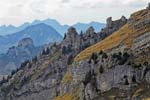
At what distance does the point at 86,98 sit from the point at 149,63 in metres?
35.8

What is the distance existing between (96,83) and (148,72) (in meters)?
31.9

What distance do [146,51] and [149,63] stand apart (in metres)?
16.8

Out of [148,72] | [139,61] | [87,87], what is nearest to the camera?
[148,72]

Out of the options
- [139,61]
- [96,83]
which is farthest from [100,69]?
[139,61]

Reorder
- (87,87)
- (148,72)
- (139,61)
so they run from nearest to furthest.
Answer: (148,72) < (139,61) < (87,87)

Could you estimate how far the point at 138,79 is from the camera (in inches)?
6619

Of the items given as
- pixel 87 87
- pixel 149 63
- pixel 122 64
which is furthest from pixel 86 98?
pixel 149 63

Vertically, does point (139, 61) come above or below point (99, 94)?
above

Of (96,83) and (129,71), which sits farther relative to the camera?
(96,83)

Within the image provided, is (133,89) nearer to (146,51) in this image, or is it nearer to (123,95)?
(123,95)

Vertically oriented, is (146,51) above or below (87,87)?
above

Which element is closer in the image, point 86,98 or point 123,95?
point 123,95

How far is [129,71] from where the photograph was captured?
567 feet

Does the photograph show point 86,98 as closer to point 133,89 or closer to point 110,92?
point 110,92
